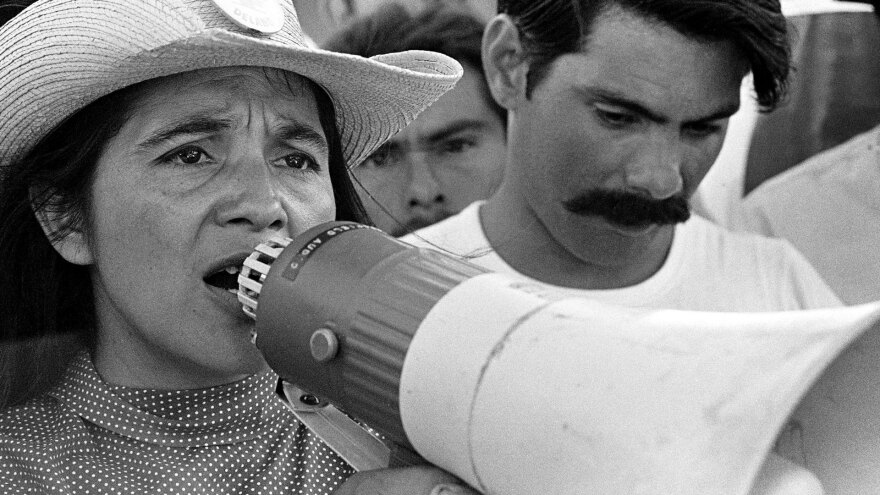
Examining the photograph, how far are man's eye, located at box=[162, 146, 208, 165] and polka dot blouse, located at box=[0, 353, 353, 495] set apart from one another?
394mm

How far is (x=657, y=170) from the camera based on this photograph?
9.21 ft

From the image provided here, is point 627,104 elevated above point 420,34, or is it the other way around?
point 627,104

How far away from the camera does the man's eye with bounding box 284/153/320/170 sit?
204 cm

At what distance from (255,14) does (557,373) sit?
0.88 m

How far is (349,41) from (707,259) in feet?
4.12

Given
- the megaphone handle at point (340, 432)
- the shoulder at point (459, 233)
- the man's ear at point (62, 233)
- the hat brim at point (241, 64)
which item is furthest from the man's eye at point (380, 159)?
the megaphone handle at point (340, 432)

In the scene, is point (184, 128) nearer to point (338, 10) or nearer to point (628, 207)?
point (628, 207)

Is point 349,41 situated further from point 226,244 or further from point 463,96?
point 226,244

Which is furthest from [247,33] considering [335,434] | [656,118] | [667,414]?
[656,118]

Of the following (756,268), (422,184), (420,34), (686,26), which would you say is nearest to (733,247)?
(756,268)

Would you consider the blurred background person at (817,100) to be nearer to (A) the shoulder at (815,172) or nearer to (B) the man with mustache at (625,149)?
(A) the shoulder at (815,172)

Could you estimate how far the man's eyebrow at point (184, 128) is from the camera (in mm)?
1917

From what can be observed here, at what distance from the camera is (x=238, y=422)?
6.88ft

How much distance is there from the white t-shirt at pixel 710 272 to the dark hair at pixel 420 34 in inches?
27.3
